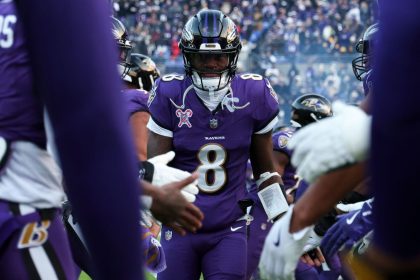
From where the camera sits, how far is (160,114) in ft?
13.9

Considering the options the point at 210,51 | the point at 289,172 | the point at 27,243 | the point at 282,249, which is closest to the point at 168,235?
the point at 210,51

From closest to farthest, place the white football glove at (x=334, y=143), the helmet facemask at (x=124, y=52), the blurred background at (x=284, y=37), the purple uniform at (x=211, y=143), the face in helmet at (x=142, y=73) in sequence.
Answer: the white football glove at (x=334, y=143) < the purple uniform at (x=211, y=143) < the helmet facemask at (x=124, y=52) < the face in helmet at (x=142, y=73) < the blurred background at (x=284, y=37)

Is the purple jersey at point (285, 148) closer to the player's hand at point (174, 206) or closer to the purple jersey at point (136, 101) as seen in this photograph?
the purple jersey at point (136, 101)

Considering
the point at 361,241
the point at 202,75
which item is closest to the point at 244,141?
the point at 202,75

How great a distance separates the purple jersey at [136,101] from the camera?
14.1 feet

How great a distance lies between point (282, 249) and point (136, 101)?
2.35 metres

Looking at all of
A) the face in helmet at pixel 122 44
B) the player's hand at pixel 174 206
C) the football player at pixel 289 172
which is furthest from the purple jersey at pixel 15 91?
the football player at pixel 289 172

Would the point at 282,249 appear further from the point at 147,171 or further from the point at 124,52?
the point at 124,52

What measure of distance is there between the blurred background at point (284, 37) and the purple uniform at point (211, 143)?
522 inches

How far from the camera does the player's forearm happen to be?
1.72m

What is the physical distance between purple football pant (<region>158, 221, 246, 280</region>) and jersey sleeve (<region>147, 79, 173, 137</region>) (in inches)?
21.6

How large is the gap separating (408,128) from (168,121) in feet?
9.93

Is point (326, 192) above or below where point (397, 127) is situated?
below

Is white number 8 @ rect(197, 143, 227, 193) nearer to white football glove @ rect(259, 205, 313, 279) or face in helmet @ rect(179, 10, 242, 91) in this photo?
face in helmet @ rect(179, 10, 242, 91)
